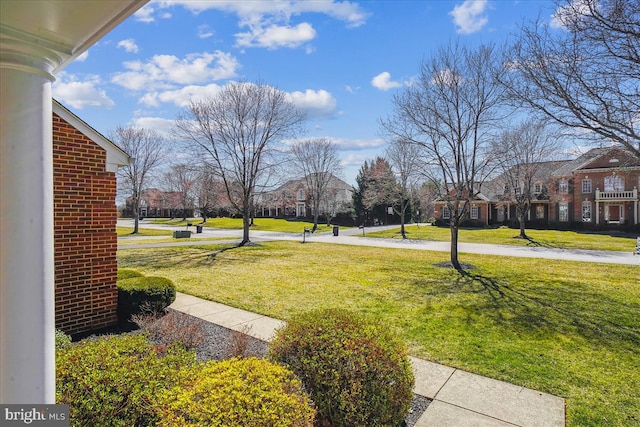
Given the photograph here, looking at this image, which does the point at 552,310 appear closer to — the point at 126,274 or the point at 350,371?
the point at 350,371

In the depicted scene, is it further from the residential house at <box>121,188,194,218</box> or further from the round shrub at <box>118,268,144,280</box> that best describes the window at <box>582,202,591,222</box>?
the residential house at <box>121,188,194,218</box>

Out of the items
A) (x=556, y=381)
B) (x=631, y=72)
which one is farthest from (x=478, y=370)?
(x=631, y=72)

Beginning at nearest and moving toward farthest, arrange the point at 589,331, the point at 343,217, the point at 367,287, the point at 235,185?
the point at 589,331
the point at 367,287
the point at 235,185
the point at 343,217

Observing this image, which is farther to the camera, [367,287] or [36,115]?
[367,287]

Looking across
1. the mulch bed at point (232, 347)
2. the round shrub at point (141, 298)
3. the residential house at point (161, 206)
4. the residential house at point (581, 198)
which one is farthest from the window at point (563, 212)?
the residential house at point (161, 206)

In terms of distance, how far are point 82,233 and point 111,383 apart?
424cm

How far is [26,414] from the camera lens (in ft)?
5.59

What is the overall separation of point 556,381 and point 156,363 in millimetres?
4744

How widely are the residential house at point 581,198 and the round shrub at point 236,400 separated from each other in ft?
99.9

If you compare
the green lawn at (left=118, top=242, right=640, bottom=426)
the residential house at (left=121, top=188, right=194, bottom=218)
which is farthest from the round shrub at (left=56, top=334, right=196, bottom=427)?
the residential house at (left=121, top=188, right=194, bottom=218)

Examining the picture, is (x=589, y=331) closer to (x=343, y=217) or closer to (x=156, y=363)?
(x=156, y=363)

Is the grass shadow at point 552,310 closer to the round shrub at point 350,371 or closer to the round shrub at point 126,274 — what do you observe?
the round shrub at point 350,371

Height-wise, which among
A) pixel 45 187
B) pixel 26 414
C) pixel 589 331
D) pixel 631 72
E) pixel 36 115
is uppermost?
pixel 631 72

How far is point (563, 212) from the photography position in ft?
120
